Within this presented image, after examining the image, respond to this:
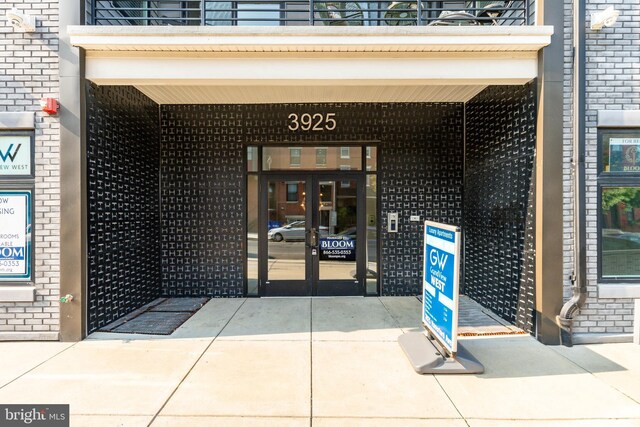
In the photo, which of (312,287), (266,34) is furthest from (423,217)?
(266,34)

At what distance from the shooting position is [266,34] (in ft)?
13.5

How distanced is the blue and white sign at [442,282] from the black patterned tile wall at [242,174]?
2.32 m

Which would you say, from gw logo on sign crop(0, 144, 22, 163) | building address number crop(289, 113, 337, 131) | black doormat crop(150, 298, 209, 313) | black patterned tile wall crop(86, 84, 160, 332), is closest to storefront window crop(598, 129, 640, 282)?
building address number crop(289, 113, 337, 131)

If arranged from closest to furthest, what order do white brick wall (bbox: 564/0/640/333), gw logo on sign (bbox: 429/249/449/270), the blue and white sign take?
the blue and white sign
gw logo on sign (bbox: 429/249/449/270)
white brick wall (bbox: 564/0/640/333)

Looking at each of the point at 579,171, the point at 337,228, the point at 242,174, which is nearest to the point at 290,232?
the point at 337,228

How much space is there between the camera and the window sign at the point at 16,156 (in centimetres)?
425

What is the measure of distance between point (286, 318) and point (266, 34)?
3979 mm

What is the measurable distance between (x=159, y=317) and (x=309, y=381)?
302cm

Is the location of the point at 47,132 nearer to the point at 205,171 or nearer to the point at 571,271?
the point at 205,171

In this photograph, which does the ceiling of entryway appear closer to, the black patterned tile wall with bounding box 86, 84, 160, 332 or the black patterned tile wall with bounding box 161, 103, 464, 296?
the black patterned tile wall with bounding box 161, 103, 464, 296

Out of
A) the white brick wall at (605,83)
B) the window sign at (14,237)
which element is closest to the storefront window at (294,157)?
the window sign at (14,237)

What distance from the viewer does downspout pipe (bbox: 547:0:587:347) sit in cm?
412

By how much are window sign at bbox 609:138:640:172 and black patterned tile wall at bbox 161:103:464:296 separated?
7.65 ft

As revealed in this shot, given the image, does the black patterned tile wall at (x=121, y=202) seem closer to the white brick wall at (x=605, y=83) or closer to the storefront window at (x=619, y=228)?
the white brick wall at (x=605, y=83)
